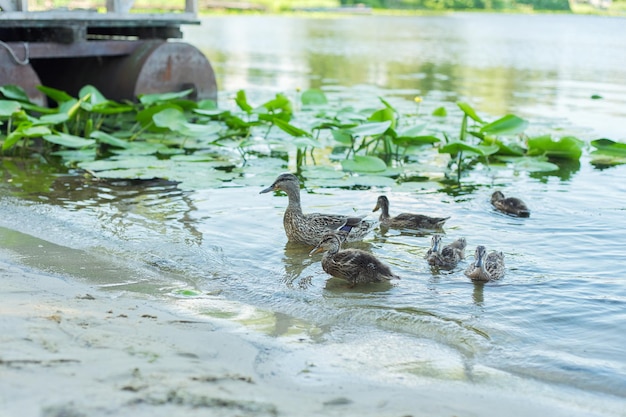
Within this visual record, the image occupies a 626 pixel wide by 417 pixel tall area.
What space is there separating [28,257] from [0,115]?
13.7ft

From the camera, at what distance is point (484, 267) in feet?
19.9

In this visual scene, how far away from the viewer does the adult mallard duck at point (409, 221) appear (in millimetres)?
7473

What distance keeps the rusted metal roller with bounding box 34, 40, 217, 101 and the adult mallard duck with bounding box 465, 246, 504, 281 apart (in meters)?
8.02

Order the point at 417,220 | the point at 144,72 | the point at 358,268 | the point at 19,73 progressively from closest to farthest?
1. the point at 358,268
2. the point at 417,220
3. the point at 19,73
4. the point at 144,72

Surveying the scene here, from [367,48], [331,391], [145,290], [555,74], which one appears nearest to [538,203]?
[145,290]

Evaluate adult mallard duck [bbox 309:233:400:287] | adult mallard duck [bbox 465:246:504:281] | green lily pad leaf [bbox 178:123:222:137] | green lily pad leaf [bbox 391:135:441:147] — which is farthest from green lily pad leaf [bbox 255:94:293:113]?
adult mallard duck [bbox 465:246:504:281]

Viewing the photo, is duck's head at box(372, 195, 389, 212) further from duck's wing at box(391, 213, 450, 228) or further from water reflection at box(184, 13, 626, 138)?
water reflection at box(184, 13, 626, 138)

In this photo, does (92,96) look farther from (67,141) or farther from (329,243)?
(329,243)

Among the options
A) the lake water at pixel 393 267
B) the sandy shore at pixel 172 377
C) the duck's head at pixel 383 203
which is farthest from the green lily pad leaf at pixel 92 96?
the sandy shore at pixel 172 377

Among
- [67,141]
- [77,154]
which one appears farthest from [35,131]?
[77,154]

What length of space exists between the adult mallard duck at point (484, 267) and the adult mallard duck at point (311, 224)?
120 centimetres

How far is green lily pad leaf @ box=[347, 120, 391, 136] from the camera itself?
9.20 metres

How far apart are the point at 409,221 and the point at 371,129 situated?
2074mm

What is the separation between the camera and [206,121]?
41.3 ft
